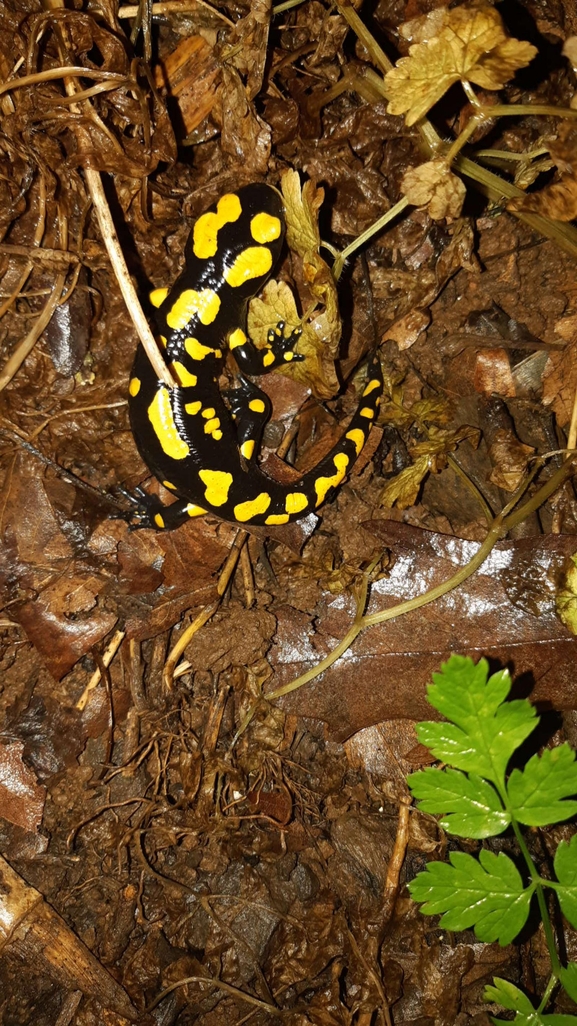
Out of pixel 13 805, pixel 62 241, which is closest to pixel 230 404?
pixel 62 241

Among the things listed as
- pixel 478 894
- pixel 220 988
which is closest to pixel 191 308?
pixel 478 894

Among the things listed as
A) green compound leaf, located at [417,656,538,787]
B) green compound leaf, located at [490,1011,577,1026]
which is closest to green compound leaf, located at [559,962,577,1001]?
green compound leaf, located at [490,1011,577,1026]

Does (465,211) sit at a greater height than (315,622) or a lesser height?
greater

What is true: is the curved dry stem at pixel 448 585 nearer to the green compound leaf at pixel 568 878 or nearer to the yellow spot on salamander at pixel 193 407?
the green compound leaf at pixel 568 878

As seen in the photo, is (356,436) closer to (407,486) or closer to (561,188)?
(407,486)

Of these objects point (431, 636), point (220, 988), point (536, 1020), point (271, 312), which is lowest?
point (220, 988)

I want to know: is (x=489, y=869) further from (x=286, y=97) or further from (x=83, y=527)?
(x=286, y=97)

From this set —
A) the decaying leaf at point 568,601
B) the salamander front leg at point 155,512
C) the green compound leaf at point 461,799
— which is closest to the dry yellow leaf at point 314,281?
the salamander front leg at point 155,512

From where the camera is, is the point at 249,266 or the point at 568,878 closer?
the point at 568,878
